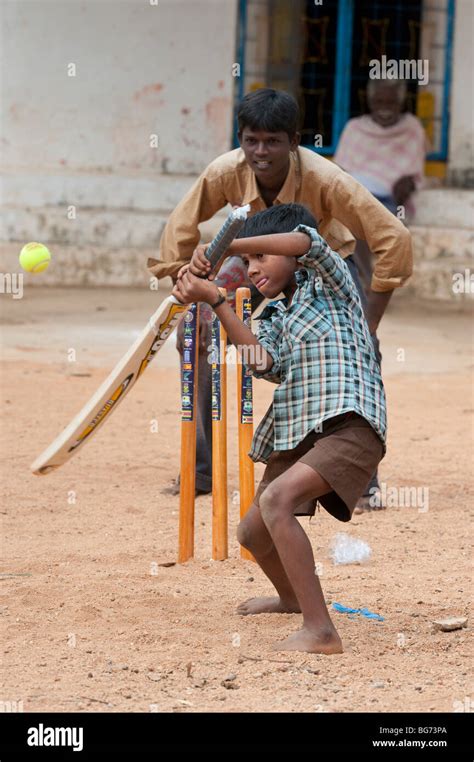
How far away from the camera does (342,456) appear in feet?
12.4

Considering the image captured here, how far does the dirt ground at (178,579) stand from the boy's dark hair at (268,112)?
1.63m

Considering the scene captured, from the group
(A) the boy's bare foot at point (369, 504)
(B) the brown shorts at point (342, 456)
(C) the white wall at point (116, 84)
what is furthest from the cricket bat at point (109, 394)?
(C) the white wall at point (116, 84)

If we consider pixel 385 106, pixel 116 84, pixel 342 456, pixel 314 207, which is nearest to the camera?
pixel 342 456

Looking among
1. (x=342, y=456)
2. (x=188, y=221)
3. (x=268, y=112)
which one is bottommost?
(x=342, y=456)

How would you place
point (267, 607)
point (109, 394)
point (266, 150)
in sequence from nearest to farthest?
point (109, 394) → point (267, 607) → point (266, 150)

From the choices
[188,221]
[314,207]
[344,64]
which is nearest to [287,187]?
[314,207]

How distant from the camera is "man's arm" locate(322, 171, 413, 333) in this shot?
5.13 meters

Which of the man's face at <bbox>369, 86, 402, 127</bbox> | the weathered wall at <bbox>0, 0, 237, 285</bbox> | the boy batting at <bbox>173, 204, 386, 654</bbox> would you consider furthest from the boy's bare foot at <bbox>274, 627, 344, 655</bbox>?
the weathered wall at <bbox>0, 0, 237, 285</bbox>

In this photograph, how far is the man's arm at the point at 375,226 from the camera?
513 centimetres

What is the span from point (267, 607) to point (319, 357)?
3.03ft

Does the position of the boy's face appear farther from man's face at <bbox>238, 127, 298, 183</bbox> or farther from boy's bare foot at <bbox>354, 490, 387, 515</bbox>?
boy's bare foot at <bbox>354, 490, 387, 515</bbox>

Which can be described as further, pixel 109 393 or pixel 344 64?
pixel 344 64

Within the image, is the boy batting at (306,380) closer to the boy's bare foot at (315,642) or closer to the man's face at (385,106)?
the boy's bare foot at (315,642)

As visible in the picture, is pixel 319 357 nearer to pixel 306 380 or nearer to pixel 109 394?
pixel 306 380
